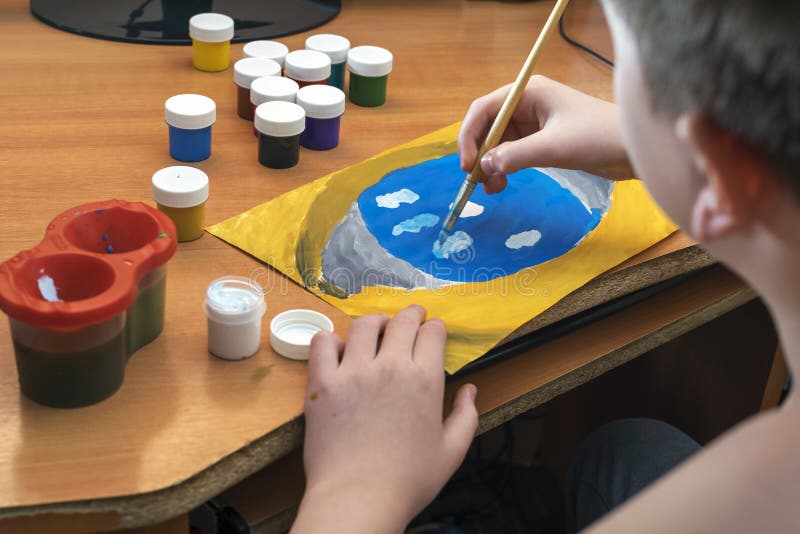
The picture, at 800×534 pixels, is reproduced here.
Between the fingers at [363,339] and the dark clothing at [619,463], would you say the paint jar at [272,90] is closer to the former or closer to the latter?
the fingers at [363,339]

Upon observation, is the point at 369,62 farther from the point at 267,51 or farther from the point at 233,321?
the point at 233,321

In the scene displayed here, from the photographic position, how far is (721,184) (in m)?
0.48

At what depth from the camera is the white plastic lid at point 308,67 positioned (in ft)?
3.37

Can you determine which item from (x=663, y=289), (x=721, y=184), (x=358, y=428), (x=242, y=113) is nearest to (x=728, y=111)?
(x=721, y=184)

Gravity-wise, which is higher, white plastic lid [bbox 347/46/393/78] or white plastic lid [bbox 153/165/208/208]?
white plastic lid [bbox 347/46/393/78]

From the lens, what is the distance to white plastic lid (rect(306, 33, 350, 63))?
3.56 ft

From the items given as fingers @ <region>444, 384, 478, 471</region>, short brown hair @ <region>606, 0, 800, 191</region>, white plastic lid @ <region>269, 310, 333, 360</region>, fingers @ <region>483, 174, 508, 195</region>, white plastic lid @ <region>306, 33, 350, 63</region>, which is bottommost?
fingers @ <region>444, 384, 478, 471</region>

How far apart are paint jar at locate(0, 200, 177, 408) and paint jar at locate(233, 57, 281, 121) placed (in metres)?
0.33

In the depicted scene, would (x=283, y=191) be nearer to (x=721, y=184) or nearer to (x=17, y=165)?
(x=17, y=165)

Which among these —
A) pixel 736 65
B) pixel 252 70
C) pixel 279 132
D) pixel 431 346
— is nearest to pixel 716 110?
pixel 736 65

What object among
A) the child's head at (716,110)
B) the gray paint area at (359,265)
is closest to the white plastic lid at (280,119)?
the gray paint area at (359,265)

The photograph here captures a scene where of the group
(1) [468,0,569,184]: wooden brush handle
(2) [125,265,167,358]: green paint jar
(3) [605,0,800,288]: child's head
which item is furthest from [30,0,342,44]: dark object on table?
(3) [605,0,800,288]: child's head

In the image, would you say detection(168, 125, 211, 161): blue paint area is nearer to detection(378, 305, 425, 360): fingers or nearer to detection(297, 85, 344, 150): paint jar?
detection(297, 85, 344, 150): paint jar

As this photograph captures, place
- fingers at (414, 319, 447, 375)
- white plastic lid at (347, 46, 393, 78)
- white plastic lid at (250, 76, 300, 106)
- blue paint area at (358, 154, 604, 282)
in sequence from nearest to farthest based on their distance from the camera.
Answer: fingers at (414, 319, 447, 375) < blue paint area at (358, 154, 604, 282) < white plastic lid at (250, 76, 300, 106) < white plastic lid at (347, 46, 393, 78)
